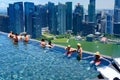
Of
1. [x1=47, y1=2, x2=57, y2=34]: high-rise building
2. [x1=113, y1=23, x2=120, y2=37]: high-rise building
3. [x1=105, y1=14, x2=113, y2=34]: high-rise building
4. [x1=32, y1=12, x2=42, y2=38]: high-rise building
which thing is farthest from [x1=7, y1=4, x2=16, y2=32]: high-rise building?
[x1=113, y1=23, x2=120, y2=37]: high-rise building

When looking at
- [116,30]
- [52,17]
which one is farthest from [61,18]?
[116,30]

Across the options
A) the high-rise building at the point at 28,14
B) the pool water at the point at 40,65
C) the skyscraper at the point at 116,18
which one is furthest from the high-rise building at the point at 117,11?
the pool water at the point at 40,65

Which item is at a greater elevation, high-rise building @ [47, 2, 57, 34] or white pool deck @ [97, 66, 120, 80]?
high-rise building @ [47, 2, 57, 34]

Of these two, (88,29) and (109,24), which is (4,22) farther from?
(109,24)

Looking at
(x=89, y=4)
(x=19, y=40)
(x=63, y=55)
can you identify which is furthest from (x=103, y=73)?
(x=89, y=4)

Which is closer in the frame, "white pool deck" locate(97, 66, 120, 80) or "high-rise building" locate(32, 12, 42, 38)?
"white pool deck" locate(97, 66, 120, 80)

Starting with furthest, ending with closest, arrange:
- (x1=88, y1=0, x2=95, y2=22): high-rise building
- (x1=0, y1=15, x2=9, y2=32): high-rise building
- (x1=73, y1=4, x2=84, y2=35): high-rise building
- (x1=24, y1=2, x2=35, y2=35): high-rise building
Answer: (x1=88, y1=0, x2=95, y2=22): high-rise building, (x1=73, y1=4, x2=84, y2=35): high-rise building, (x1=24, y1=2, x2=35, y2=35): high-rise building, (x1=0, y1=15, x2=9, y2=32): high-rise building

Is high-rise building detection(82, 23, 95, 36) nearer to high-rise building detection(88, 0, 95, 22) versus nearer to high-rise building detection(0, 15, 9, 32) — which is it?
high-rise building detection(88, 0, 95, 22)
